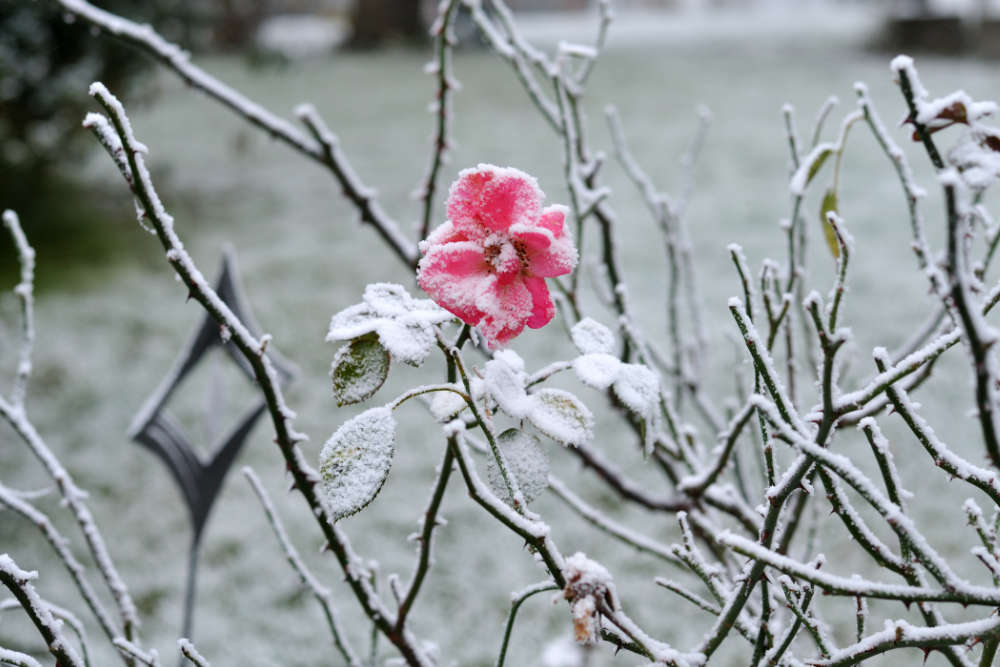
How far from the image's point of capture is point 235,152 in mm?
5445

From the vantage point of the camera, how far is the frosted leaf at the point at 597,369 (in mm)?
381

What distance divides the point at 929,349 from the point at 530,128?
5710 mm

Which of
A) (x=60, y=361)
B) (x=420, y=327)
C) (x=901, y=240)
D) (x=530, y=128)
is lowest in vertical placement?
(x=420, y=327)

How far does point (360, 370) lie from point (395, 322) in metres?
0.03

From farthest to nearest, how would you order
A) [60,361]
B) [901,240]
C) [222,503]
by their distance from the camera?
[901,240] < [60,361] < [222,503]

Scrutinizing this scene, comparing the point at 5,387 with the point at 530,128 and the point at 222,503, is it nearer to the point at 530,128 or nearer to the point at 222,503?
the point at 222,503

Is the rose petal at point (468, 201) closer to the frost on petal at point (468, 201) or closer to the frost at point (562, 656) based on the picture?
the frost on petal at point (468, 201)

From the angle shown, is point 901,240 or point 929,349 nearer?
point 929,349

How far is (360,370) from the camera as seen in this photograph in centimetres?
39

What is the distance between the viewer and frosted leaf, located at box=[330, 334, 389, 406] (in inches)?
15.1

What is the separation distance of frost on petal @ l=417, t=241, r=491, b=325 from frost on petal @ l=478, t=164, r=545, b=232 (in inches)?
0.6

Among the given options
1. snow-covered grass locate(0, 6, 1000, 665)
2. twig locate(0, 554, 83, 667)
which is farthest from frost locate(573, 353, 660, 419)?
snow-covered grass locate(0, 6, 1000, 665)

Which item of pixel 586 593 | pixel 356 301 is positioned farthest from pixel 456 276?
pixel 356 301

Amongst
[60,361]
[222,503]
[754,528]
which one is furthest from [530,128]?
[754,528]
